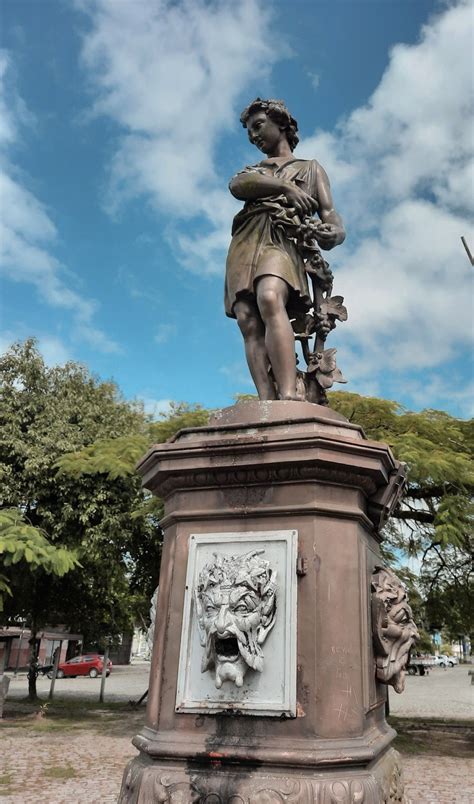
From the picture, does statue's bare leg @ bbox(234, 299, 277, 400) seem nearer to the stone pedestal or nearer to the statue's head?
the stone pedestal

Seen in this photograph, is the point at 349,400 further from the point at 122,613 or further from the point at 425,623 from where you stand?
the point at 122,613

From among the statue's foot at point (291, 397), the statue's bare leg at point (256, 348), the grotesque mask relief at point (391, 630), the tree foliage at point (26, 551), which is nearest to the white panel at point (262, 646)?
the grotesque mask relief at point (391, 630)

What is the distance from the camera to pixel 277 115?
4812 mm

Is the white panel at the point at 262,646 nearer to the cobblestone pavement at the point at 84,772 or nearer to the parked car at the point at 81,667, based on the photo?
the cobblestone pavement at the point at 84,772

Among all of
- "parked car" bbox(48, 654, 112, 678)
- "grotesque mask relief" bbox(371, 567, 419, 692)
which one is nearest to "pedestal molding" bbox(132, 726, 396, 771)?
"grotesque mask relief" bbox(371, 567, 419, 692)

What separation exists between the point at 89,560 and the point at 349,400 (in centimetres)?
773

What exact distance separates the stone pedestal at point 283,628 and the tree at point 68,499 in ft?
34.7

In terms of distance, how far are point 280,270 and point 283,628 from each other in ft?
7.30

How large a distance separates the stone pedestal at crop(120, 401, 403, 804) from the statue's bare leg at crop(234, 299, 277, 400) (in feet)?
1.91

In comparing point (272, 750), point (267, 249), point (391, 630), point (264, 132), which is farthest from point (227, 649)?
point (264, 132)

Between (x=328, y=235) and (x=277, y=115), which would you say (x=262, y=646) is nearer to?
(x=328, y=235)

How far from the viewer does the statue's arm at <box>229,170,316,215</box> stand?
436 centimetres

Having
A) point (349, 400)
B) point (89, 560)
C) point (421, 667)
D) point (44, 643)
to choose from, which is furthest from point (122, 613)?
point (421, 667)

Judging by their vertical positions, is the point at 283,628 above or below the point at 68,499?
below
